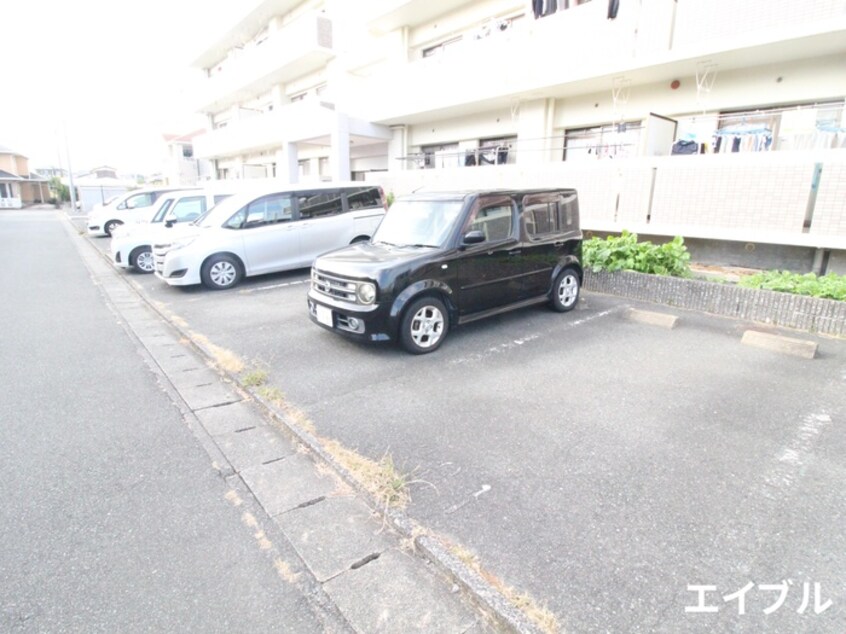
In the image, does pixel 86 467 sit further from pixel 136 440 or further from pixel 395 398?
pixel 395 398

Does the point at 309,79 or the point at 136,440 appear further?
the point at 309,79

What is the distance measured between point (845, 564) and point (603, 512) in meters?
1.06

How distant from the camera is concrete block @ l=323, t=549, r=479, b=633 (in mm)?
1837

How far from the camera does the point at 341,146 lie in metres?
14.2

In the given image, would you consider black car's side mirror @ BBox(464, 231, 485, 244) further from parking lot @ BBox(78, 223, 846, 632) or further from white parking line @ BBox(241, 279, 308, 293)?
white parking line @ BBox(241, 279, 308, 293)

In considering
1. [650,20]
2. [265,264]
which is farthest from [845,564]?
[650,20]

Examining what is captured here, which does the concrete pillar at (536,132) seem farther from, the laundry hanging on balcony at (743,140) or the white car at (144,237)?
the white car at (144,237)

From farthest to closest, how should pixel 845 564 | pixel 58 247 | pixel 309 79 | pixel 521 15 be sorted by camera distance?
pixel 309 79, pixel 58 247, pixel 521 15, pixel 845 564

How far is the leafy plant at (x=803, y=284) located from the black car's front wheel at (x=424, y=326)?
4228 mm

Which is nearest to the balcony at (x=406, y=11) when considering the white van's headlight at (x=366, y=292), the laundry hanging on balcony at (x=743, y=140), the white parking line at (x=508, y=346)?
the laundry hanging on balcony at (x=743, y=140)

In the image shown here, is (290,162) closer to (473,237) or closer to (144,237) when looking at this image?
(144,237)

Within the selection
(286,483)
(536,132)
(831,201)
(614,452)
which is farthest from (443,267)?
(536,132)

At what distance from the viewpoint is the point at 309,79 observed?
64.3ft

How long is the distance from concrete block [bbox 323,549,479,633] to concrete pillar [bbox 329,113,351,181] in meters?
13.7
